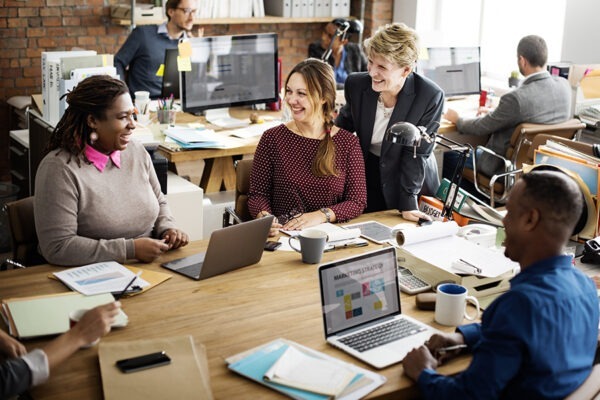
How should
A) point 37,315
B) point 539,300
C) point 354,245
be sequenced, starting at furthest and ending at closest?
point 354,245 < point 37,315 < point 539,300

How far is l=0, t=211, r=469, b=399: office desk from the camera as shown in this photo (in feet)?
6.32

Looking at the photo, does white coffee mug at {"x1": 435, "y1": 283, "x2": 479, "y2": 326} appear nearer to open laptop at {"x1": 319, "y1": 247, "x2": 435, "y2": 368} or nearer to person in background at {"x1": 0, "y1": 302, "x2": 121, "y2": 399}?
open laptop at {"x1": 319, "y1": 247, "x2": 435, "y2": 368}

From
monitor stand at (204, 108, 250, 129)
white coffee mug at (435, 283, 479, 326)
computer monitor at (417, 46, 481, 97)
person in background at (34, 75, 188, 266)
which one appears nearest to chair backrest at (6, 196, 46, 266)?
person in background at (34, 75, 188, 266)

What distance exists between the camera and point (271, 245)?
9.32ft

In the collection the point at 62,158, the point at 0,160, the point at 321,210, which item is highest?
the point at 62,158

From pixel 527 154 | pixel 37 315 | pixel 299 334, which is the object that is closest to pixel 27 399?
pixel 37 315

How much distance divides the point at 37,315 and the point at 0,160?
14.9 feet

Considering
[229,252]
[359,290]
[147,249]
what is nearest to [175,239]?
[147,249]

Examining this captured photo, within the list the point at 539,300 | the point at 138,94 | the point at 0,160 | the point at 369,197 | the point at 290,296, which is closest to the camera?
the point at 539,300

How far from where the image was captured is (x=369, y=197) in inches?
146

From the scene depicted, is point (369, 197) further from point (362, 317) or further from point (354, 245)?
point (362, 317)

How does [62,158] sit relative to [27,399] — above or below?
above

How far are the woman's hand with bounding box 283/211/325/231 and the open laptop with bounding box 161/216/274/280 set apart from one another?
0.39 m

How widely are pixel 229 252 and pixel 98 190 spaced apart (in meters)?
0.52
